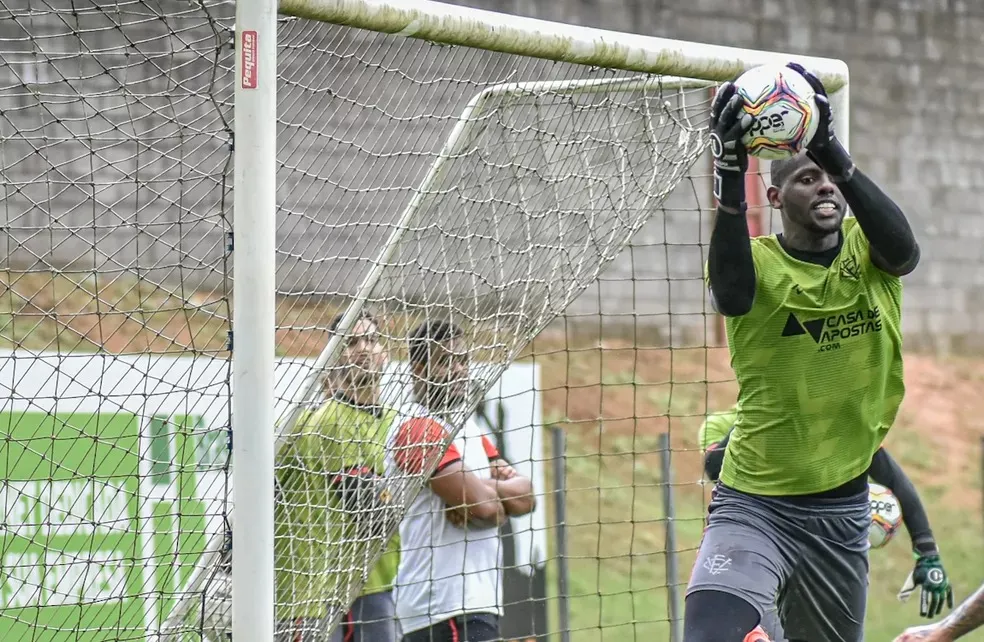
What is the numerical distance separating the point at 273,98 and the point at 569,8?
739 cm

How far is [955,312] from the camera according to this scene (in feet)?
39.8

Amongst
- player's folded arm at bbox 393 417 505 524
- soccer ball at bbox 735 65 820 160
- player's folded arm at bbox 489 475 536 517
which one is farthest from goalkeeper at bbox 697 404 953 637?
soccer ball at bbox 735 65 820 160

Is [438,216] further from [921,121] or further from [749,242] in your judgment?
[921,121]

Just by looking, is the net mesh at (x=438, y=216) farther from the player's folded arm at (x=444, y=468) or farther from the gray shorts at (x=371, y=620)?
the gray shorts at (x=371, y=620)

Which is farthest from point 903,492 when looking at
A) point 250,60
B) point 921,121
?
point 921,121

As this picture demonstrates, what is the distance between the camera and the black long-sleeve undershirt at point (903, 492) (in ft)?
16.7

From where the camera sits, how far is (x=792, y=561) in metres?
4.00

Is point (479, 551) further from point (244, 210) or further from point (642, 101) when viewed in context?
point (244, 210)

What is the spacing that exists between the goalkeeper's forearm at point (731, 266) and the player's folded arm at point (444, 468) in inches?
51.4

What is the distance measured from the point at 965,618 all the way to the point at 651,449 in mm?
5477

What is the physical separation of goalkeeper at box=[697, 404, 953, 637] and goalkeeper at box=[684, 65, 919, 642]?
847 millimetres

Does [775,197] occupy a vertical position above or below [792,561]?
above

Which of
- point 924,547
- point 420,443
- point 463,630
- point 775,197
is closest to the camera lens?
point 775,197

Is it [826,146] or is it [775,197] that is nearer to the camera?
[826,146]
